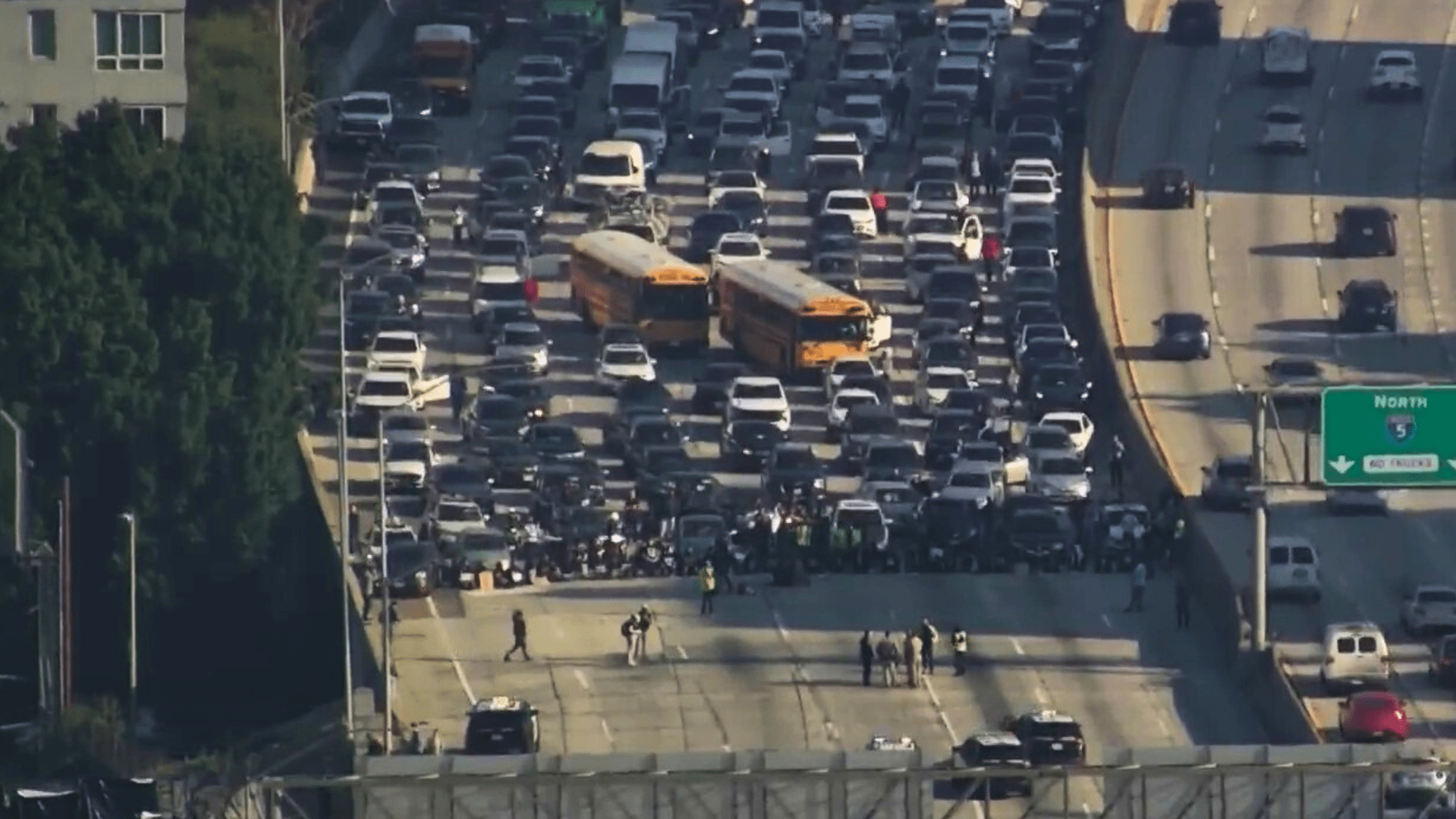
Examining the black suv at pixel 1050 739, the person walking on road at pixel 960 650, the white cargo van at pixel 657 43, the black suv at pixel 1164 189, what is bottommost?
the black suv at pixel 1050 739

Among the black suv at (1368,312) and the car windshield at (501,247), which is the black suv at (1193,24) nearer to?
the black suv at (1368,312)

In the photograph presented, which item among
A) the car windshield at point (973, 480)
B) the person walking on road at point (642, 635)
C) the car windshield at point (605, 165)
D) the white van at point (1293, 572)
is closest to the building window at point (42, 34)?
the car windshield at point (605, 165)

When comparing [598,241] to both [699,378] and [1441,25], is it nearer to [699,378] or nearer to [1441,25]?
[699,378]

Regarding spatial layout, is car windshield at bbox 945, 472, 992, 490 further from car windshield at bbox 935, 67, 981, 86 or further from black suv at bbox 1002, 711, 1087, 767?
car windshield at bbox 935, 67, 981, 86

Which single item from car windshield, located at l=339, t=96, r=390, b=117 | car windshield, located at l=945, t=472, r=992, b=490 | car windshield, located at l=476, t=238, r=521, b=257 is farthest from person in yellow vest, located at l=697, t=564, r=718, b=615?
car windshield, located at l=339, t=96, r=390, b=117

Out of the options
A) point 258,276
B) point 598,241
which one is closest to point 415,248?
point 598,241

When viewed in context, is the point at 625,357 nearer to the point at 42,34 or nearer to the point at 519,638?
the point at 42,34
